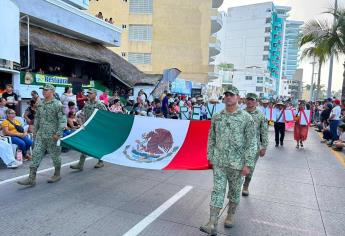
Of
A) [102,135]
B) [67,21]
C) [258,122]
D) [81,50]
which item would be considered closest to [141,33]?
[81,50]

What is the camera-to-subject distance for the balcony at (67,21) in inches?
603

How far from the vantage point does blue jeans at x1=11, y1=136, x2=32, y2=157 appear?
798 centimetres

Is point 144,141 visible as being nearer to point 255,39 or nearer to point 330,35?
point 330,35

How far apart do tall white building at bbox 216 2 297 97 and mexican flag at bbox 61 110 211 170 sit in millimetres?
95497

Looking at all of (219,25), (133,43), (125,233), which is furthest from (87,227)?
(219,25)

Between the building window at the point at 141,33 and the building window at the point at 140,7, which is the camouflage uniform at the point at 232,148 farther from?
the building window at the point at 140,7

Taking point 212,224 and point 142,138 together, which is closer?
point 212,224

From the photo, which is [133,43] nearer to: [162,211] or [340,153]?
[340,153]

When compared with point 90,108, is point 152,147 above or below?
below

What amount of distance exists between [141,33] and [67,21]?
22435mm

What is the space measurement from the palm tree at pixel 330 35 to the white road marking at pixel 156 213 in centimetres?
1508

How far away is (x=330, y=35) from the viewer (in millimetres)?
17828

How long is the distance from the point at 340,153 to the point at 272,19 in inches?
4319

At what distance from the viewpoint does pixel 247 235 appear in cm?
439
